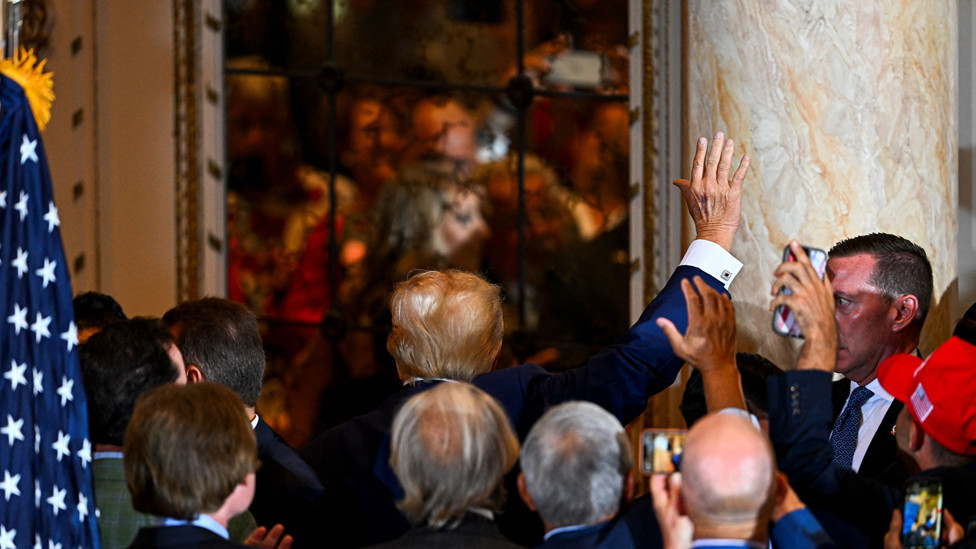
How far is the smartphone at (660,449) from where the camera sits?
2.53 meters

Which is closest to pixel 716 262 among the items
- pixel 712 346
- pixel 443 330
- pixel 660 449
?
pixel 712 346

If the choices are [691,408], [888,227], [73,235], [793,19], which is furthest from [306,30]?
[691,408]

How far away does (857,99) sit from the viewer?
4.10 metres

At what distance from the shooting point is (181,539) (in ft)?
8.28

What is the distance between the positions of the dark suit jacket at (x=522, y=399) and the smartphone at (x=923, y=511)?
2.91 ft

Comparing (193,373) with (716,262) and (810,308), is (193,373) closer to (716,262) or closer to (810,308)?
(716,262)

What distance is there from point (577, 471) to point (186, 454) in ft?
2.62

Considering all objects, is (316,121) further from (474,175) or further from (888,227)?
(888,227)

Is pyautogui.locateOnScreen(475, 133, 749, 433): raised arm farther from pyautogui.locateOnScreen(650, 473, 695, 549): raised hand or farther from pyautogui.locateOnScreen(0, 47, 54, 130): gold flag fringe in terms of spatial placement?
pyautogui.locateOnScreen(0, 47, 54, 130): gold flag fringe

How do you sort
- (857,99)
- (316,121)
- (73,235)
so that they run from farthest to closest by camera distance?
(316,121)
(73,235)
(857,99)

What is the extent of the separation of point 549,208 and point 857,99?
238 centimetres

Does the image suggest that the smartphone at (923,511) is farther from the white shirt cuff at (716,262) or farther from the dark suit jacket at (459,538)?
the white shirt cuff at (716,262)

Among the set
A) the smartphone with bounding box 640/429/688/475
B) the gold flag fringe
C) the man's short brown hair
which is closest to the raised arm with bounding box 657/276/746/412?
the smartphone with bounding box 640/429/688/475

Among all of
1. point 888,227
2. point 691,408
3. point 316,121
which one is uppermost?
point 316,121
